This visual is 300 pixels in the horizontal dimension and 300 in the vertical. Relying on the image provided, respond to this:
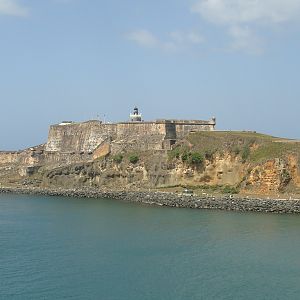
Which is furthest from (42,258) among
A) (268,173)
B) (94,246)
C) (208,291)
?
(268,173)

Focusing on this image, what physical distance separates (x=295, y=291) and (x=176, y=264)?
5.70 metres

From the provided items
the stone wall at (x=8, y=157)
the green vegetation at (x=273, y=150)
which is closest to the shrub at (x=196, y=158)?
the green vegetation at (x=273, y=150)

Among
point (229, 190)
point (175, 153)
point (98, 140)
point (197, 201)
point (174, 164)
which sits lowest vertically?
point (197, 201)

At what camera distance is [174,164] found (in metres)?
53.9

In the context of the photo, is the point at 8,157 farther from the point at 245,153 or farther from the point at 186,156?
the point at 245,153

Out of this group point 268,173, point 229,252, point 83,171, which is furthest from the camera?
point 83,171

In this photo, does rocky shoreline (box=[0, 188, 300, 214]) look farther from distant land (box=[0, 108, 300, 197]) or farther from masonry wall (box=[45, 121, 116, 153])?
masonry wall (box=[45, 121, 116, 153])

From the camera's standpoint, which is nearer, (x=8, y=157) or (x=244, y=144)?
(x=244, y=144)

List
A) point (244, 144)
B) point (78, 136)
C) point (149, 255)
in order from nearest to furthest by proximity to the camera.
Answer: point (149, 255) < point (244, 144) < point (78, 136)

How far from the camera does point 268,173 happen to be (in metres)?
46.7

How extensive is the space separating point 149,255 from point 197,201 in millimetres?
17915

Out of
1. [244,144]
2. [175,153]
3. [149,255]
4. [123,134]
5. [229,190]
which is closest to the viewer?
[149,255]

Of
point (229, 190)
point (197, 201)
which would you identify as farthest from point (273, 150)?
point (197, 201)

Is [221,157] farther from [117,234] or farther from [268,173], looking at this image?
[117,234]
